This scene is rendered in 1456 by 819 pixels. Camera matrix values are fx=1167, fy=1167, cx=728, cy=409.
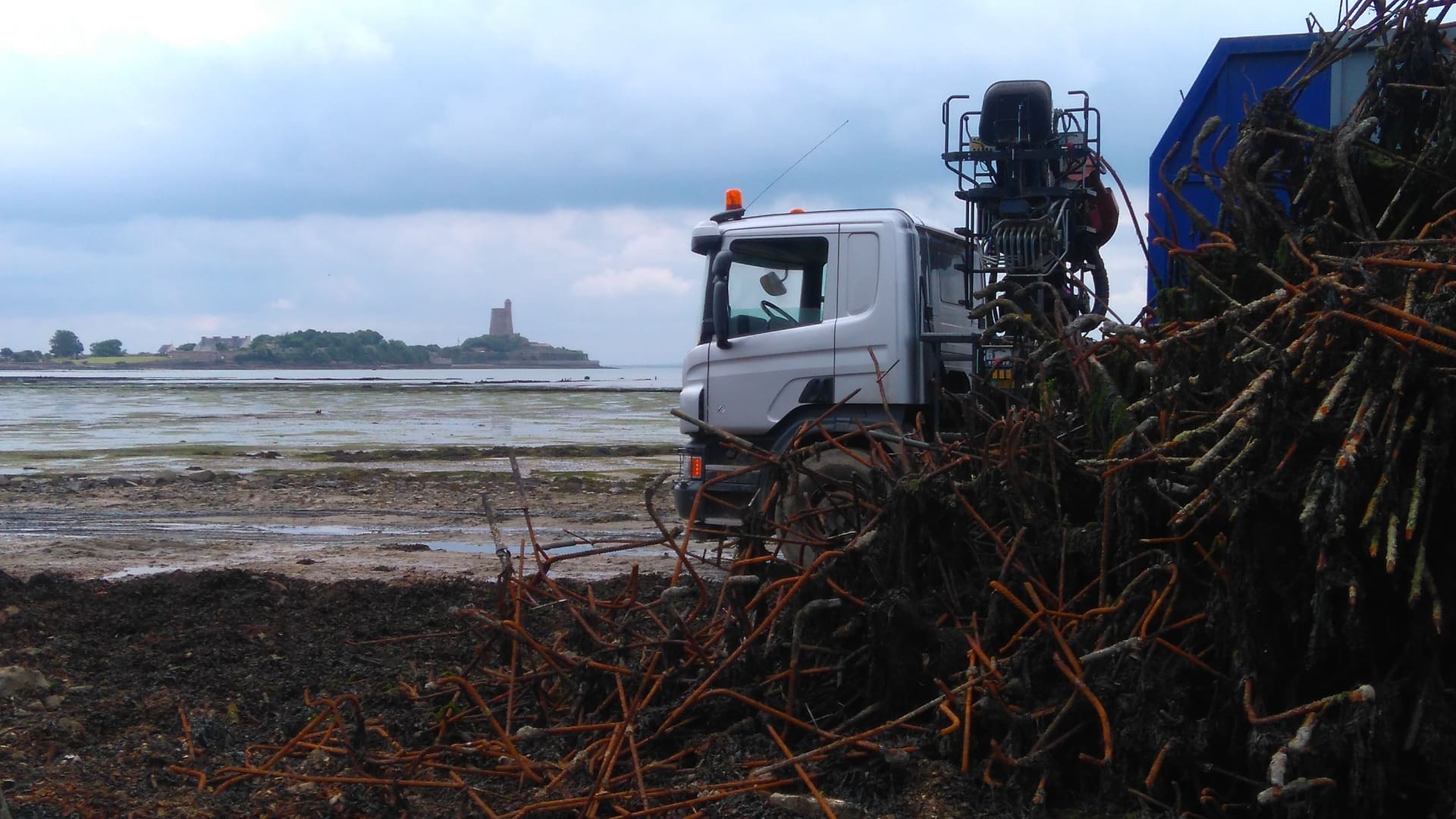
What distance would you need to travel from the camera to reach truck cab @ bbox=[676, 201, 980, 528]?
749cm

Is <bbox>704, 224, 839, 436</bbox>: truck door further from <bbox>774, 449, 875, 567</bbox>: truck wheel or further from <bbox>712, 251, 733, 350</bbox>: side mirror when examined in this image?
<bbox>774, 449, 875, 567</bbox>: truck wheel

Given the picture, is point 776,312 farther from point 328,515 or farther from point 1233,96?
point 328,515

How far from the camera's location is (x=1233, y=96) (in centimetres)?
732

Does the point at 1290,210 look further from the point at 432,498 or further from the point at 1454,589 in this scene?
the point at 432,498

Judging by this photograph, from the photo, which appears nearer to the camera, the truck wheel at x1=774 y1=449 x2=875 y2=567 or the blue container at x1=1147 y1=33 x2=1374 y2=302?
the truck wheel at x1=774 y1=449 x2=875 y2=567

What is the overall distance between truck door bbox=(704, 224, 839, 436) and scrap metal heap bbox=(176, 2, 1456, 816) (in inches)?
100

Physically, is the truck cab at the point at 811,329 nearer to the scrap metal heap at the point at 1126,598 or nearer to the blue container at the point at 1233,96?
the blue container at the point at 1233,96

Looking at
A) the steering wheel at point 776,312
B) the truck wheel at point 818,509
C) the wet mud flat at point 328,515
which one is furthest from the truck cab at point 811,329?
the truck wheel at point 818,509

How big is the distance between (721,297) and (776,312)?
39 cm

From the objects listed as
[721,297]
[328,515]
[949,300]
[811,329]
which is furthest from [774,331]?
[328,515]

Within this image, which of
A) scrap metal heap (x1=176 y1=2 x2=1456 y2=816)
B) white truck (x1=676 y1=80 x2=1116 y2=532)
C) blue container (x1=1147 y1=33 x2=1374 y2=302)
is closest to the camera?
scrap metal heap (x1=176 y1=2 x2=1456 y2=816)

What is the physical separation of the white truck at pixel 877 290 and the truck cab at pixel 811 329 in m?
0.01

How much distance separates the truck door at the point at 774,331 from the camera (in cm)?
768

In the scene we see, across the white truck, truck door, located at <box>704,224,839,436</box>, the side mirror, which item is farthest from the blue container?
the side mirror
